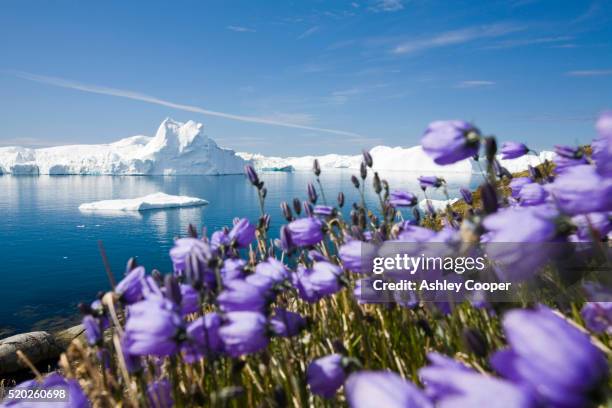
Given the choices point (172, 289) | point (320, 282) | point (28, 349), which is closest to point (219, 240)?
point (320, 282)

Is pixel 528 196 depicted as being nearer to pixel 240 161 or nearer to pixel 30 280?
pixel 30 280

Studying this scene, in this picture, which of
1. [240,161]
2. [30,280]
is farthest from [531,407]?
[240,161]

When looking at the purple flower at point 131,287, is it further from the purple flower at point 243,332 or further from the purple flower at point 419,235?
the purple flower at point 419,235

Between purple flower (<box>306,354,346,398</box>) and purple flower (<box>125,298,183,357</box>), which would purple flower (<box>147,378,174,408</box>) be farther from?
purple flower (<box>306,354,346,398</box>)

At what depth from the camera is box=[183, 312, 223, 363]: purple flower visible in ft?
4.89

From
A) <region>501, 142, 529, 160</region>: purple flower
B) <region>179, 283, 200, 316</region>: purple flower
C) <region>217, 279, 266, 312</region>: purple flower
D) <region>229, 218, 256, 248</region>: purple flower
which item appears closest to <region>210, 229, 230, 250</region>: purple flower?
<region>229, 218, 256, 248</region>: purple flower

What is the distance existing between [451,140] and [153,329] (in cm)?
121

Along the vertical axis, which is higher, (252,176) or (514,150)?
(514,150)

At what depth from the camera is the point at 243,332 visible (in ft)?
4.74

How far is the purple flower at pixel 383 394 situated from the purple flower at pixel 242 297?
86cm

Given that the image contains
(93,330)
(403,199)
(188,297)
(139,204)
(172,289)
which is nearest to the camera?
(172,289)

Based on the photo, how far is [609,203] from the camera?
105 cm

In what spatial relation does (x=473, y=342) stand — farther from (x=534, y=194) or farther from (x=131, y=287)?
(x=131, y=287)

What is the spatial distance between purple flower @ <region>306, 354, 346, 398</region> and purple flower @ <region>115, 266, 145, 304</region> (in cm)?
85
